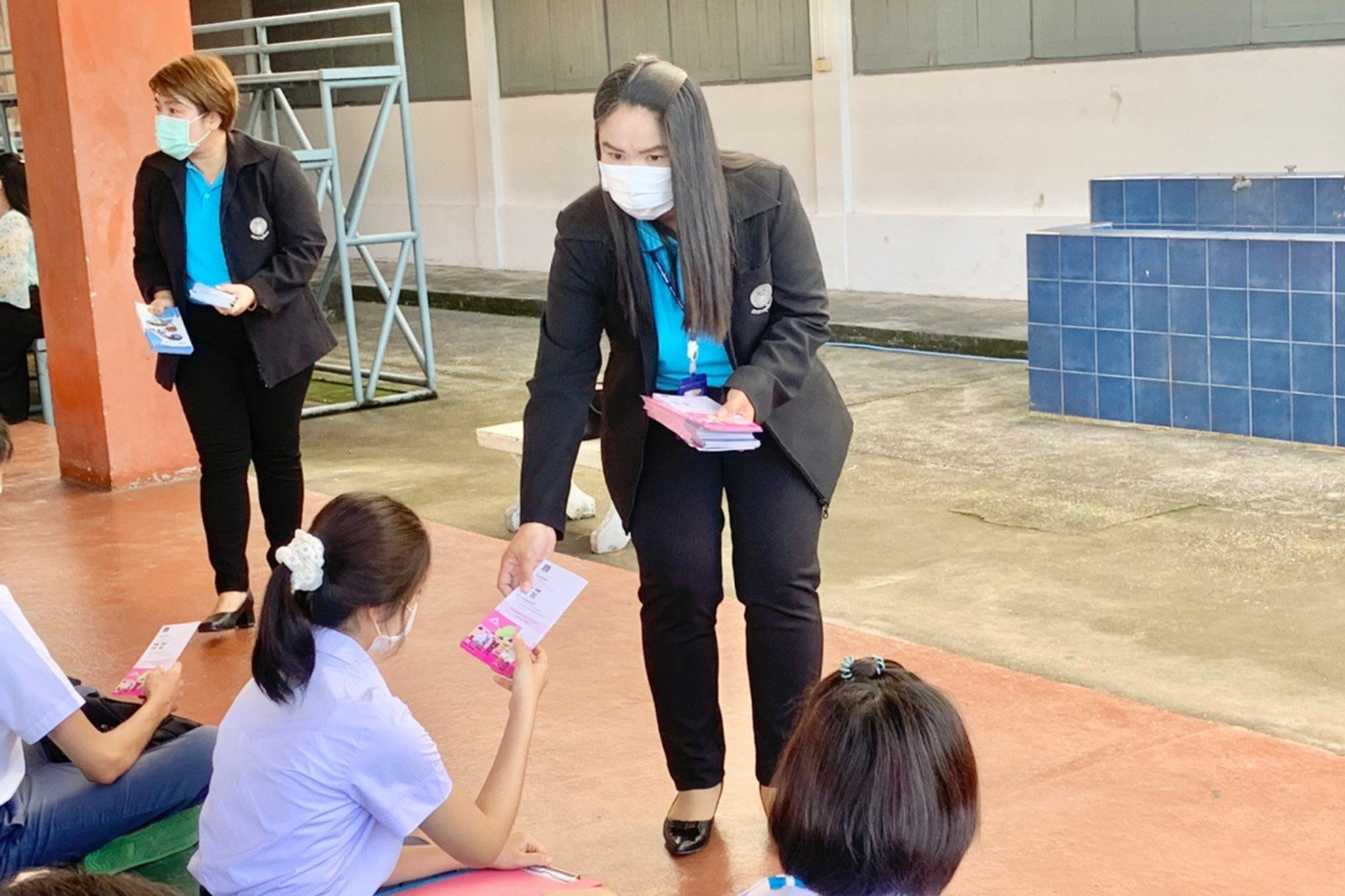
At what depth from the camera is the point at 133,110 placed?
6430 millimetres

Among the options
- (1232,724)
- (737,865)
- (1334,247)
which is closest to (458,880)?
(737,865)

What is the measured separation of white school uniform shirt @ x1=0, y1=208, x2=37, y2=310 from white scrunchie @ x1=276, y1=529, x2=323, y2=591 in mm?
6739

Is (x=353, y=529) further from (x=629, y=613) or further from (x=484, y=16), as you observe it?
(x=484, y=16)

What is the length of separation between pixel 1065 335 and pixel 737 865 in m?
4.83

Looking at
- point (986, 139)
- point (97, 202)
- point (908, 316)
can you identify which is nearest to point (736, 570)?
point (97, 202)

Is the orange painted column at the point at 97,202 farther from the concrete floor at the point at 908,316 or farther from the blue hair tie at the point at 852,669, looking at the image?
the blue hair tie at the point at 852,669

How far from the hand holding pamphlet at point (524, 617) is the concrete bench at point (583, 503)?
2724 mm

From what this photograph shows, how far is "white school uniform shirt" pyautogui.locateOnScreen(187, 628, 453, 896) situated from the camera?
2.40 m

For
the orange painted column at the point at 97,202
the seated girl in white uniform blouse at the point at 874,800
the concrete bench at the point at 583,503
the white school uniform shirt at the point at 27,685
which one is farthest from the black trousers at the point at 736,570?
the orange painted column at the point at 97,202

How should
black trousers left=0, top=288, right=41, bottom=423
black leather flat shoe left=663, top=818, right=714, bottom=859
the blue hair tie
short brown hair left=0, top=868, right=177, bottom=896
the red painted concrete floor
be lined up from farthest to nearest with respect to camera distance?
black trousers left=0, top=288, right=41, bottom=423, black leather flat shoe left=663, top=818, right=714, bottom=859, the red painted concrete floor, the blue hair tie, short brown hair left=0, top=868, right=177, bottom=896

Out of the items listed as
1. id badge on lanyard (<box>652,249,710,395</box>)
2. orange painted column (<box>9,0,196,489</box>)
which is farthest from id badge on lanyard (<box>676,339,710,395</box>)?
orange painted column (<box>9,0,196,489</box>)

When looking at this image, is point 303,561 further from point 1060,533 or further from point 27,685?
point 1060,533

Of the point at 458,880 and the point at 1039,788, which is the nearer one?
the point at 458,880

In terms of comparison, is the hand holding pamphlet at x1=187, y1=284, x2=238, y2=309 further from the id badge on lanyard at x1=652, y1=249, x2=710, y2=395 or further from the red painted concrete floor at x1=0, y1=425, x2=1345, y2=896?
the id badge on lanyard at x1=652, y1=249, x2=710, y2=395
